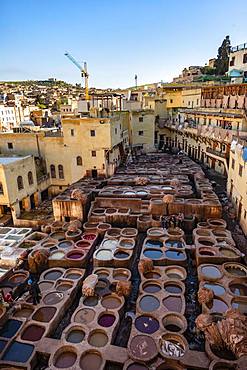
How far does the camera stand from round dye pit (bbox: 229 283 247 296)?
14507 millimetres

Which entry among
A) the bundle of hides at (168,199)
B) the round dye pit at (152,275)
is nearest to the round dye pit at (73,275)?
the round dye pit at (152,275)

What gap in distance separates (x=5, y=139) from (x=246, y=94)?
1011 inches

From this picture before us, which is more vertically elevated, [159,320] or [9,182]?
[9,182]

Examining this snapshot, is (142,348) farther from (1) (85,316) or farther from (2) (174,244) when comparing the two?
(2) (174,244)

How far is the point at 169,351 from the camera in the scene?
1105 cm

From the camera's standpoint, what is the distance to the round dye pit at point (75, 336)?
39.4 ft

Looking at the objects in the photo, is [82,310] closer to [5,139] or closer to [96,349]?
[96,349]

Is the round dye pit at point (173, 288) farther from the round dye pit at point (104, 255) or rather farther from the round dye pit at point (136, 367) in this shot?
the round dye pit at point (136, 367)

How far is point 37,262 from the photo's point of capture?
56.7 feet

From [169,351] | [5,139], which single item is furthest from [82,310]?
[5,139]

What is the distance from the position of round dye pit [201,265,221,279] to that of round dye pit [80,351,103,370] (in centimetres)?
721

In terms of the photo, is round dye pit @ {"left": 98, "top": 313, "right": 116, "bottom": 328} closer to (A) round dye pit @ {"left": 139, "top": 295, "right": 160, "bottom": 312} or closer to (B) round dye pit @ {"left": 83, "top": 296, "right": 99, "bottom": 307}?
(B) round dye pit @ {"left": 83, "top": 296, "right": 99, "bottom": 307}

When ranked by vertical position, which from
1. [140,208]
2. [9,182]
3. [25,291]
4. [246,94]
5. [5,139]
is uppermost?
[246,94]

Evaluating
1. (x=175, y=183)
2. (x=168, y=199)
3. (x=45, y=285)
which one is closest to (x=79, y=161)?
(x=175, y=183)
